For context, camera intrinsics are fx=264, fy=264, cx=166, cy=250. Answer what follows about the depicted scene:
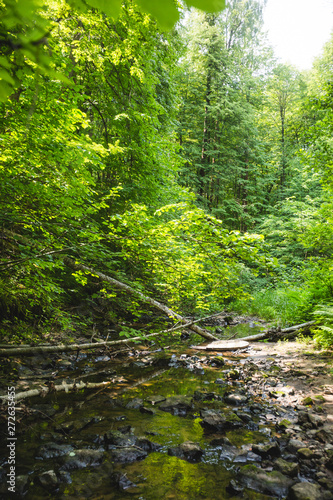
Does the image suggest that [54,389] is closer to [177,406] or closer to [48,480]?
[48,480]

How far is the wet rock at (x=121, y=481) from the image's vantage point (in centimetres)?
282

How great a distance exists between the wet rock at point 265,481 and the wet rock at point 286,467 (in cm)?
9

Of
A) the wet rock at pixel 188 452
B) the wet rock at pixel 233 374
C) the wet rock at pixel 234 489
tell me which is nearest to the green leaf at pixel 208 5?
the wet rock at pixel 234 489

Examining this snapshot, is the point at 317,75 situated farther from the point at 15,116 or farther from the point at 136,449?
the point at 136,449

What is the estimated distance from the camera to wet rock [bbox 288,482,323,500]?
257 cm

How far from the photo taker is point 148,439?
364 cm

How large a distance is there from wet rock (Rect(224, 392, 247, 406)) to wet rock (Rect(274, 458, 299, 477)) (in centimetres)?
180

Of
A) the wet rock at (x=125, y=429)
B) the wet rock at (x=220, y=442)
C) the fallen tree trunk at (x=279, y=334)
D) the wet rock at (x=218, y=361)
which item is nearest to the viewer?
the wet rock at (x=220, y=442)

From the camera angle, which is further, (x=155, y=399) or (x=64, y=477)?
(x=155, y=399)

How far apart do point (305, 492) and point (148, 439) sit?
76.1 inches

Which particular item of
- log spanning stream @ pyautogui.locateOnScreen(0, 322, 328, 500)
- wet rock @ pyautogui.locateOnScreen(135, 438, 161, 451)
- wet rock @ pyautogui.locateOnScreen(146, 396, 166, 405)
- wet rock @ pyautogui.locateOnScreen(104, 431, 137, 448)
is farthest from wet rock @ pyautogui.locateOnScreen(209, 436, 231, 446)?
wet rock @ pyautogui.locateOnScreen(146, 396, 166, 405)

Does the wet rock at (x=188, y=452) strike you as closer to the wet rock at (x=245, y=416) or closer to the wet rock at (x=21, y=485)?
the wet rock at (x=245, y=416)

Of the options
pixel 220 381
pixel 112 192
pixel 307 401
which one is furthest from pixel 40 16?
pixel 220 381

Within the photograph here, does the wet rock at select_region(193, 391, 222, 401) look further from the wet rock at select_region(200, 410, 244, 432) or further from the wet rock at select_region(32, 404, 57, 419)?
the wet rock at select_region(32, 404, 57, 419)
